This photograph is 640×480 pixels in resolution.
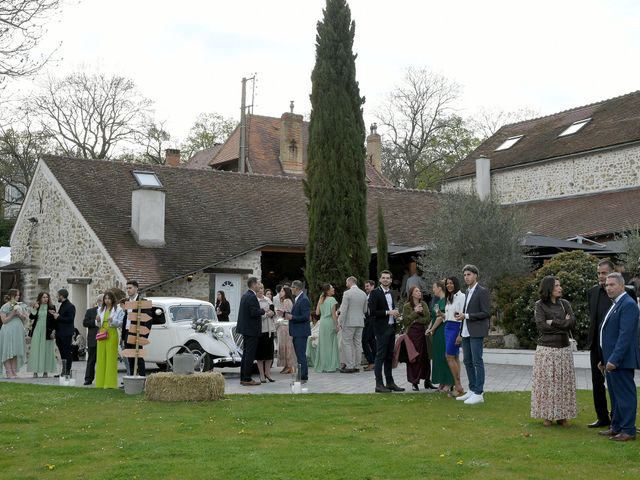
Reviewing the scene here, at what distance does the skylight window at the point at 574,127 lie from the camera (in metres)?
34.0

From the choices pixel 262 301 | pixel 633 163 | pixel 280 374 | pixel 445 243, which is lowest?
pixel 280 374

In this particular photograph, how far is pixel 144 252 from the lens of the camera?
76.8 feet

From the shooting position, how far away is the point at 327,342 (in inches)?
659

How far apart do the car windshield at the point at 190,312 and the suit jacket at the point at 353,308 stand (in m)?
3.12

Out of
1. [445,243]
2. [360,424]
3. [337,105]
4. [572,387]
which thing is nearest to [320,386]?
[360,424]

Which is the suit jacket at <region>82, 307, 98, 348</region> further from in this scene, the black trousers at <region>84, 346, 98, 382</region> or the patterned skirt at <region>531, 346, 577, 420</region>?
the patterned skirt at <region>531, 346, 577, 420</region>

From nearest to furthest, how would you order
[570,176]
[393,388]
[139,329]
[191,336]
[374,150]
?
[393,388]
[139,329]
[191,336]
[570,176]
[374,150]

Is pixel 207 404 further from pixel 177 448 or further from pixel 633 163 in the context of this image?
pixel 633 163

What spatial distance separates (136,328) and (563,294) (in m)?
8.90

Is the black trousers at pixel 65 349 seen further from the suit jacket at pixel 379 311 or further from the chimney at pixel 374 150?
the chimney at pixel 374 150

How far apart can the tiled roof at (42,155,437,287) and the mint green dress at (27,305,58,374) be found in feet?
18.4

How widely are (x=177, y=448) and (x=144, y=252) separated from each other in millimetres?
15789

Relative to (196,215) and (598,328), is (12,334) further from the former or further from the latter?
(598,328)

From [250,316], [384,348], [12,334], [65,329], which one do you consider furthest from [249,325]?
[12,334]
